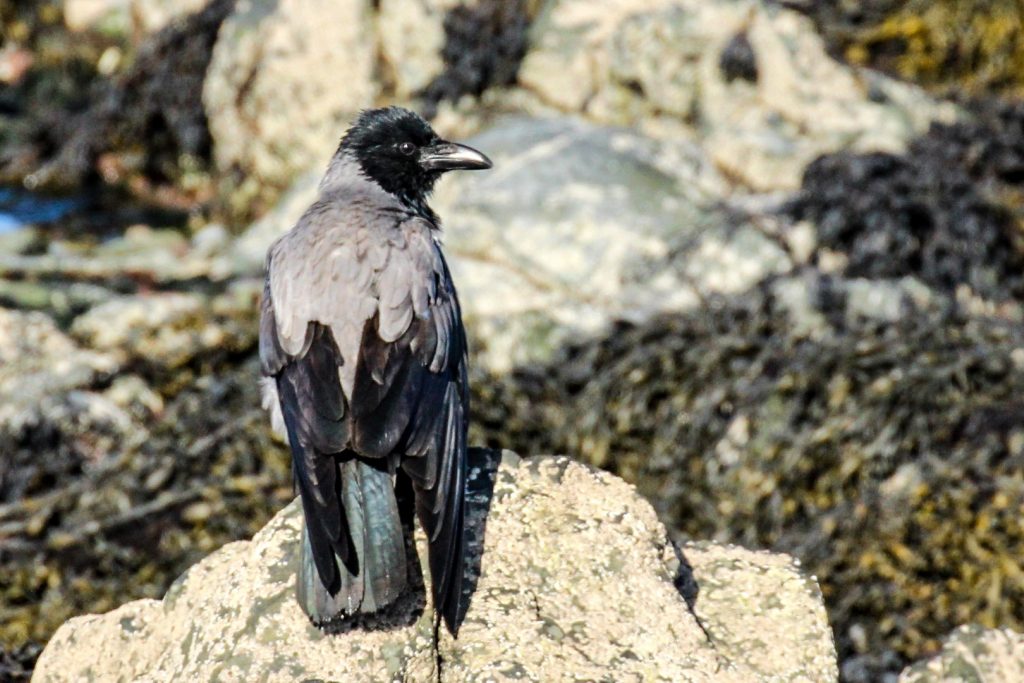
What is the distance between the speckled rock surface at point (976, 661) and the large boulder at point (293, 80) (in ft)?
20.5

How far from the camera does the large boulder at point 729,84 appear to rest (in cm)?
889

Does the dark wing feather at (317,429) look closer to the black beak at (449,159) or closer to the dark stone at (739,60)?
the black beak at (449,159)

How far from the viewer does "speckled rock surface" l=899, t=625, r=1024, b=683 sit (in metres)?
4.28

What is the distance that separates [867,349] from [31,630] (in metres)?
4.09

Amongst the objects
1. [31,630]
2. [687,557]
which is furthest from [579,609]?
[31,630]

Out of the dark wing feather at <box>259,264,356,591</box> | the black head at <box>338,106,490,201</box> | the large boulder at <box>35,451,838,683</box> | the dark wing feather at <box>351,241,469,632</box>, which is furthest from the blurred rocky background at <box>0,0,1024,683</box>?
the black head at <box>338,106,490,201</box>

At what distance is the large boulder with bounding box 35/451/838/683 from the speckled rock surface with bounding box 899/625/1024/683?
1.66 ft

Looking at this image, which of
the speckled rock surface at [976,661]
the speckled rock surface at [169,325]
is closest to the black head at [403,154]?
the speckled rock surface at [976,661]

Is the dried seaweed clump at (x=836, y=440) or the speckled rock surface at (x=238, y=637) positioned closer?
the speckled rock surface at (x=238, y=637)

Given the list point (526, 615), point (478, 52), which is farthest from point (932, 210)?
point (526, 615)

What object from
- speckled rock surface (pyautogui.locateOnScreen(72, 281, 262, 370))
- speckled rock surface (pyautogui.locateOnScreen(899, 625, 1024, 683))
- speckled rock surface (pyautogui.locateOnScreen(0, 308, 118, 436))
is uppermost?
speckled rock surface (pyautogui.locateOnScreen(899, 625, 1024, 683))

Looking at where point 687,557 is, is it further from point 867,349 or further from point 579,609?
point 867,349

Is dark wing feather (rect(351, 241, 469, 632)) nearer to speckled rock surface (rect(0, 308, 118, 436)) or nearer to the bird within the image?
the bird

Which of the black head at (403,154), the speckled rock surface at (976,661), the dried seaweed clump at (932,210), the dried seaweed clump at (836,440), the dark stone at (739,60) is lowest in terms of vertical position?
the dried seaweed clump at (836,440)
